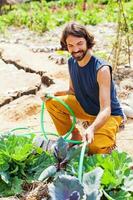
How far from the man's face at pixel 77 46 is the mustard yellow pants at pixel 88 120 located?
0.49 metres

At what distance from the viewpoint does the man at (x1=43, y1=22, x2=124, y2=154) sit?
120 inches

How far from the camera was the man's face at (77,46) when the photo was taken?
120 inches

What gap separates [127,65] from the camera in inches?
237

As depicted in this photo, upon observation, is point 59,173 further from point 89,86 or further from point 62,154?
point 89,86

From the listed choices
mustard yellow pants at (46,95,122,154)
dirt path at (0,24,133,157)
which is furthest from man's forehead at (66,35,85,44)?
dirt path at (0,24,133,157)

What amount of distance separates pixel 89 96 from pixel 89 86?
97mm

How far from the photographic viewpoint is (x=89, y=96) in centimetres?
336

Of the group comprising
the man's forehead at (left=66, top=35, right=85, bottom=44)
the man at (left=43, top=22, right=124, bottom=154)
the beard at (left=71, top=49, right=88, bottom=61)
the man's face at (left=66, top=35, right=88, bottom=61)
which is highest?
the man's forehead at (left=66, top=35, right=85, bottom=44)

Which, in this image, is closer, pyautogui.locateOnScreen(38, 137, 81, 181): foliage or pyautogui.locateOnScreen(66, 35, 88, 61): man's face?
pyautogui.locateOnScreen(38, 137, 81, 181): foliage

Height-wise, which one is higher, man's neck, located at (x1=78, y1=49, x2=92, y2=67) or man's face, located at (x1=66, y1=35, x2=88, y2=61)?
man's face, located at (x1=66, y1=35, x2=88, y2=61)

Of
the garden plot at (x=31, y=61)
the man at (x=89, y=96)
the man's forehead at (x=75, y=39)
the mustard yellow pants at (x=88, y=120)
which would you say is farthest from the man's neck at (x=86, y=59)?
the garden plot at (x=31, y=61)

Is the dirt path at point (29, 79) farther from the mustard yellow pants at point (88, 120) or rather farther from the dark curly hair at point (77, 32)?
the dark curly hair at point (77, 32)

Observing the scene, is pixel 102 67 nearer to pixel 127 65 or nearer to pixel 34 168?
pixel 34 168

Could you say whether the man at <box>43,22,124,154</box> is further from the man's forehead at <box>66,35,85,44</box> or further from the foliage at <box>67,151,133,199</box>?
the foliage at <box>67,151,133,199</box>
